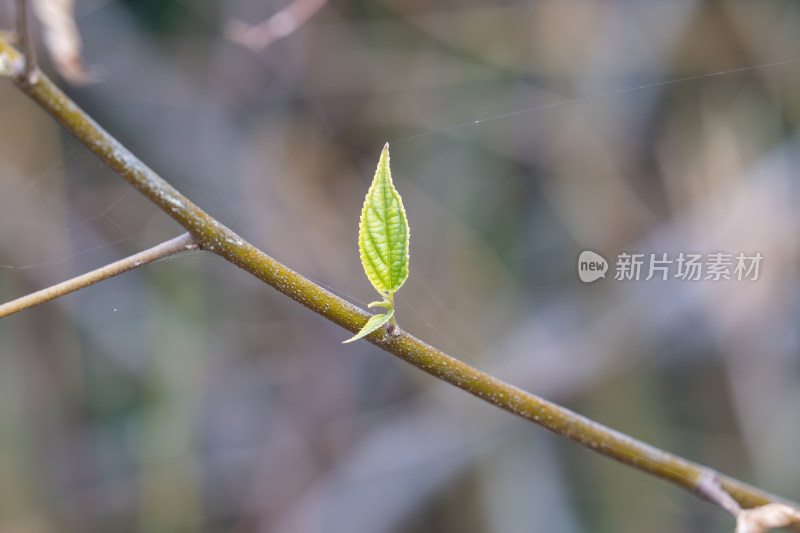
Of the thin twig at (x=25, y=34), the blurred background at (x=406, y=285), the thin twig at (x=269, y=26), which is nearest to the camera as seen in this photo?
the thin twig at (x=25, y=34)

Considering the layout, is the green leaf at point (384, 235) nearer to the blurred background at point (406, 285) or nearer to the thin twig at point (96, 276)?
the thin twig at point (96, 276)

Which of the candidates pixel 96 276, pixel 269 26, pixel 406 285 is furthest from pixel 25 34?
pixel 406 285

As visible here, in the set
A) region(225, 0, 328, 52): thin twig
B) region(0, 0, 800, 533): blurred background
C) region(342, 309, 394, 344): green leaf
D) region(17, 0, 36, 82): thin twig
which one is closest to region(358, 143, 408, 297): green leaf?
region(342, 309, 394, 344): green leaf

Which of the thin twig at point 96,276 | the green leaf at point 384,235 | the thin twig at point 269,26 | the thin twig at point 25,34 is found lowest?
the thin twig at point 96,276

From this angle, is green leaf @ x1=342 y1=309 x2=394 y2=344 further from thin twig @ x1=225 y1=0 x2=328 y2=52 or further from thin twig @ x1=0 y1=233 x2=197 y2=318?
thin twig @ x1=225 y1=0 x2=328 y2=52

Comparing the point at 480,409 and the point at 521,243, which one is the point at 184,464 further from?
the point at 521,243

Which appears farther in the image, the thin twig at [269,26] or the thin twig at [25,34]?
the thin twig at [269,26]

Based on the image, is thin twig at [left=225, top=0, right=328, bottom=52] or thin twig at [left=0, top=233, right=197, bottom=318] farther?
thin twig at [left=225, top=0, right=328, bottom=52]

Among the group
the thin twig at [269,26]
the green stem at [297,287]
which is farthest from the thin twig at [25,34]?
the thin twig at [269,26]

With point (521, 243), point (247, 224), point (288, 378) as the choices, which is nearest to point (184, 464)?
point (288, 378)
